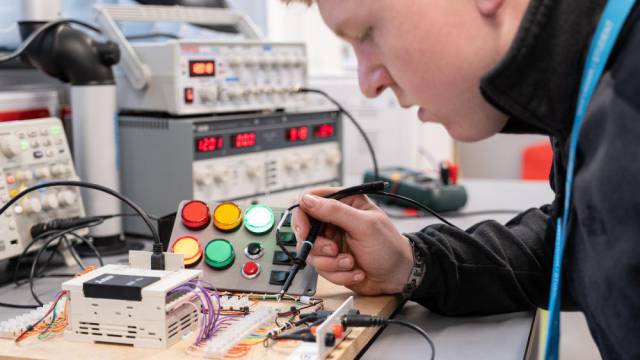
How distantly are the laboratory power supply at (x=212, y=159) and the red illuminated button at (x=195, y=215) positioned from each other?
1.37 ft

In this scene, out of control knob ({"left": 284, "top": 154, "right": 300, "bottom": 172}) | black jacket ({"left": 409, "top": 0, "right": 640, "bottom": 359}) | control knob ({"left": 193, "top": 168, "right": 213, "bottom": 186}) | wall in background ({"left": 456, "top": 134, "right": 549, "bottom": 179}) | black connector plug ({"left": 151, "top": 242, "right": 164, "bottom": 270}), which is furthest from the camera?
wall in background ({"left": 456, "top": 134, "right": 549, "bottom": 179})

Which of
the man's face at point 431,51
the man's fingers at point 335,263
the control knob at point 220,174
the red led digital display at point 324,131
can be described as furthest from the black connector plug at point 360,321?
the red led digital display at point 324,131

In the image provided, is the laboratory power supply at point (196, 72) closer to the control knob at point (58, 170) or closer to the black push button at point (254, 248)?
the control knob at point (58, 170)

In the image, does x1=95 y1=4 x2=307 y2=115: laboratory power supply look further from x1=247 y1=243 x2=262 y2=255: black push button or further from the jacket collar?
the jacket collar

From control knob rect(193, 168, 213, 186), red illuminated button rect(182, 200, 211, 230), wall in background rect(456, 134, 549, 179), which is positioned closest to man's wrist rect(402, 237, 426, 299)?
red illuminated button rect(182, 200, 211, 230)

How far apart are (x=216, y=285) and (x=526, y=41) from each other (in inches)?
24.2

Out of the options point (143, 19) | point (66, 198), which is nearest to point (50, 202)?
point (66, 198)

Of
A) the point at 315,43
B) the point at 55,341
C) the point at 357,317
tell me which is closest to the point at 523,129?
the point at 357,317

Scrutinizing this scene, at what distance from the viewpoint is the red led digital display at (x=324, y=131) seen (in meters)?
2.01

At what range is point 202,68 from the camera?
1.73 m

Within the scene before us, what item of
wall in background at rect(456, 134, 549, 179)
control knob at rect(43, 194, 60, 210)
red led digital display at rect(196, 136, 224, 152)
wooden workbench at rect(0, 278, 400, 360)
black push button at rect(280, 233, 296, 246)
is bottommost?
wall in background at rect(456, 134, 549, 179)

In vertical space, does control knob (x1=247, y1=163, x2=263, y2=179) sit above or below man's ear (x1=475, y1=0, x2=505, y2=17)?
below

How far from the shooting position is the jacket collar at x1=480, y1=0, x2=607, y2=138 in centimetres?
71

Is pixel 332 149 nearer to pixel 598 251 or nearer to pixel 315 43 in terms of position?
pixel 598 251
